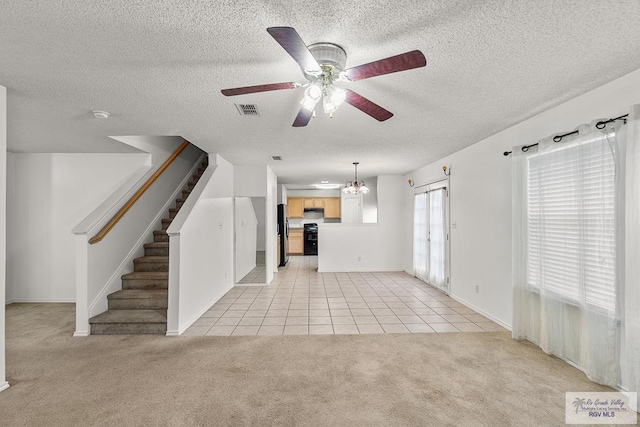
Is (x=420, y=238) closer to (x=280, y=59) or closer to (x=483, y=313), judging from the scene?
(x=483, y=313)

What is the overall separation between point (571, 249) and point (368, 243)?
4884mm

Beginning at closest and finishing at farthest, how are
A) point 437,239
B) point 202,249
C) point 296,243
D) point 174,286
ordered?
point 174,286, point 202,249, point 437,239, point 296,243

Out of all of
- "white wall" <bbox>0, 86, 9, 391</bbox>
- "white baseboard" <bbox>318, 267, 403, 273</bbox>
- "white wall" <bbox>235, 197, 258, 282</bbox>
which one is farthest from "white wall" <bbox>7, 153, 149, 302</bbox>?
"white baseboard" <bbox>318, 267, 403, 273</bbox>

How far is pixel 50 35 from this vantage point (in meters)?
1.68

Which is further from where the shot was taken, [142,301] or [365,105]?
[142,301]

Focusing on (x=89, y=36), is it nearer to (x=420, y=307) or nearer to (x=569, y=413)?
(x=569, y=413)

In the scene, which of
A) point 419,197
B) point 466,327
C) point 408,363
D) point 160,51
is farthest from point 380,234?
point 160,51

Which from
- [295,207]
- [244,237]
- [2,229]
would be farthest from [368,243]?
[2,229]

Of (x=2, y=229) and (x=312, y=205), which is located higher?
(x=312, y=205)

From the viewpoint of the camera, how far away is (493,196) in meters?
3.73

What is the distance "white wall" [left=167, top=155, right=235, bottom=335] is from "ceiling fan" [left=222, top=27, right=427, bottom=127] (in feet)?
7.71

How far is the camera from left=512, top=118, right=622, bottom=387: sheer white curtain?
87.9 inches

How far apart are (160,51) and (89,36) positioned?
0.36 meters

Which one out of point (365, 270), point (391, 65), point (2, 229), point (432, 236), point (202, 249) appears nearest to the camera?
point (391, 65)
